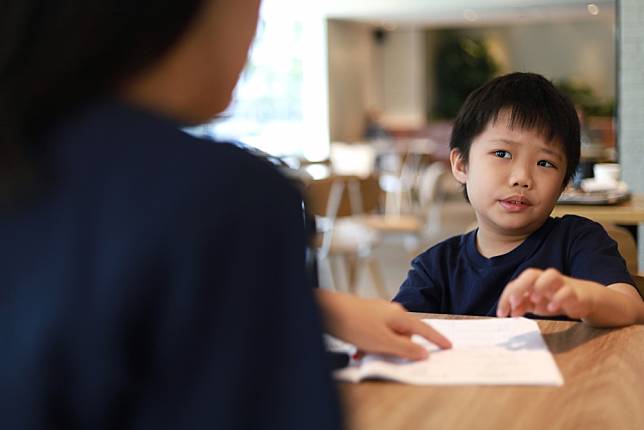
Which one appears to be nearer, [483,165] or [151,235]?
[151,235]

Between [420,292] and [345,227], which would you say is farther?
[345,227]

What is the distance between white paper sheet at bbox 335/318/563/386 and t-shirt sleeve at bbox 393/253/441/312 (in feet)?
1.23

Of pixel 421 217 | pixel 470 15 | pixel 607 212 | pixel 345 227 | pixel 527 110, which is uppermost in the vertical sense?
pixel 470 15

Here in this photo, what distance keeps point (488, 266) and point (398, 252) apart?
594 cm

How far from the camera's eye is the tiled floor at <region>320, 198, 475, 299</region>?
5.60 metres

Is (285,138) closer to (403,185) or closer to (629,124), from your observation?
(403,185)

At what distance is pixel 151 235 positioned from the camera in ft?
1.29

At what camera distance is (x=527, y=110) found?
1.43 m

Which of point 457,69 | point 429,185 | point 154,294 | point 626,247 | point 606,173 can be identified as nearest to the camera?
point 154,294

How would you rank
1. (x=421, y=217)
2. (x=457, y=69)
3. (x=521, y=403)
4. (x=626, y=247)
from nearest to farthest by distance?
(x=521, y=403) < (x=626, y=247) < (x=421, y=217) < (x=457, y=69)

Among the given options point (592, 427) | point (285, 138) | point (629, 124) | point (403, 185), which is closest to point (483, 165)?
point (592, 427)

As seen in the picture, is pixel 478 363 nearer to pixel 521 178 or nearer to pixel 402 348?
pixel 402 348

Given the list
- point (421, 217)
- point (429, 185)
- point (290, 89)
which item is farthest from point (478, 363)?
point (290, 89)

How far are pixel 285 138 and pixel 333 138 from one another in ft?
3.06
